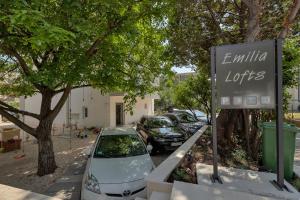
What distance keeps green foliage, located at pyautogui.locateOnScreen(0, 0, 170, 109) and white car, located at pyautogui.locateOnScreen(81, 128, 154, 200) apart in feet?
6.28

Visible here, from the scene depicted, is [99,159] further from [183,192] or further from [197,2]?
[197,2]

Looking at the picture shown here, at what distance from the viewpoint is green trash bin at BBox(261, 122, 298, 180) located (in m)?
4.77

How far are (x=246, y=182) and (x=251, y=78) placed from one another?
1763 millimetres

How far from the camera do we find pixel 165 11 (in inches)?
294

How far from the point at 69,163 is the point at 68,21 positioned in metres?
6.18

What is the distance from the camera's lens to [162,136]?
10633 millimetres

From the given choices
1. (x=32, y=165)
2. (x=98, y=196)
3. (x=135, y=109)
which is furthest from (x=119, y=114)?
(x=98, y=196)

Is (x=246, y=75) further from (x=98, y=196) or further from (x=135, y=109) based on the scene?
(x=135, y=109)

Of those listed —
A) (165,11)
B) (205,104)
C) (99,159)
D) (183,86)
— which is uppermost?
(165,11)

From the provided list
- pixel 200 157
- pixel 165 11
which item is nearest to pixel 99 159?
pixel 200 157

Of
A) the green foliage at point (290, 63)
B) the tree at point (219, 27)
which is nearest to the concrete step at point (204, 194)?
the tree at point (219, 27)

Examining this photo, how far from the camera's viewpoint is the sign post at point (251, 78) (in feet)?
11.9

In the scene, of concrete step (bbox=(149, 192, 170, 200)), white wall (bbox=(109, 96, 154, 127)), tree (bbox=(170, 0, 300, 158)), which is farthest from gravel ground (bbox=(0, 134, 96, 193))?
tree (bbox=(170, 0, 300, 158))

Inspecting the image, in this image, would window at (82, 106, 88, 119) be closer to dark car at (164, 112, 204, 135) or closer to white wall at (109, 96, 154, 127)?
white wall at (109, 96, 154, 127)
